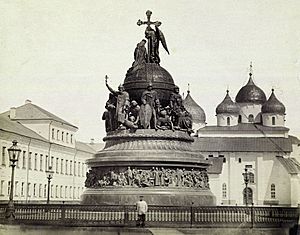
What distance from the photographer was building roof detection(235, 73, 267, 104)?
95188mm

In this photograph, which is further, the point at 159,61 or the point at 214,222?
the point at 159,61

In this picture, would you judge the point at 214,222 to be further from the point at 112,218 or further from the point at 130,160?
the point at 130,160

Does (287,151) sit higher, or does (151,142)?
(287,151)

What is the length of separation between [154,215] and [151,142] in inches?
219

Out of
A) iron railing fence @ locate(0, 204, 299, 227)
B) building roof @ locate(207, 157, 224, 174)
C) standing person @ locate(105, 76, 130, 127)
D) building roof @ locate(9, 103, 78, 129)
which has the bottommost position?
iron railing fence @ locate(0, 204, 299, 227)

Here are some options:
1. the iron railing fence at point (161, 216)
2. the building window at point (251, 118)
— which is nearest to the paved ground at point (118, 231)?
the iron railing fence at point (161, 216)

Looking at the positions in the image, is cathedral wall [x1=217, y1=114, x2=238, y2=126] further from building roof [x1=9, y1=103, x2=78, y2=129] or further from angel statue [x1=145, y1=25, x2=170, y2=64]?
angel statue [x1=145, y1=25, x2=170, y2=64]

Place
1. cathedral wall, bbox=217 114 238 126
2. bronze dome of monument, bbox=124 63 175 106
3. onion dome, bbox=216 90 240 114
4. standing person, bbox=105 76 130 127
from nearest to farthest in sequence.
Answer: standing person, bbox=105 76 130 127, bronze dome of monument, bbox=124 63 175 106, cathedral wall, bbox=217 114 238 126, onion dome, bbox=216 90 240 114

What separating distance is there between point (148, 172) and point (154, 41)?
21.3 feet

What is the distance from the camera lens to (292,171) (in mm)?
79688

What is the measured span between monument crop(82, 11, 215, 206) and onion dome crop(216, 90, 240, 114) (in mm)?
68700

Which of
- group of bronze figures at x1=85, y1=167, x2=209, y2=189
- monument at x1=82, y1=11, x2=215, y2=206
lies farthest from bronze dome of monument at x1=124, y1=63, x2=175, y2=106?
group of bronze figures at x1=85, y1=167, x2=209, y2=189

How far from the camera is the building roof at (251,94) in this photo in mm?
95188

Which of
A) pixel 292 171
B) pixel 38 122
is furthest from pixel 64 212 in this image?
pixel 292 171
